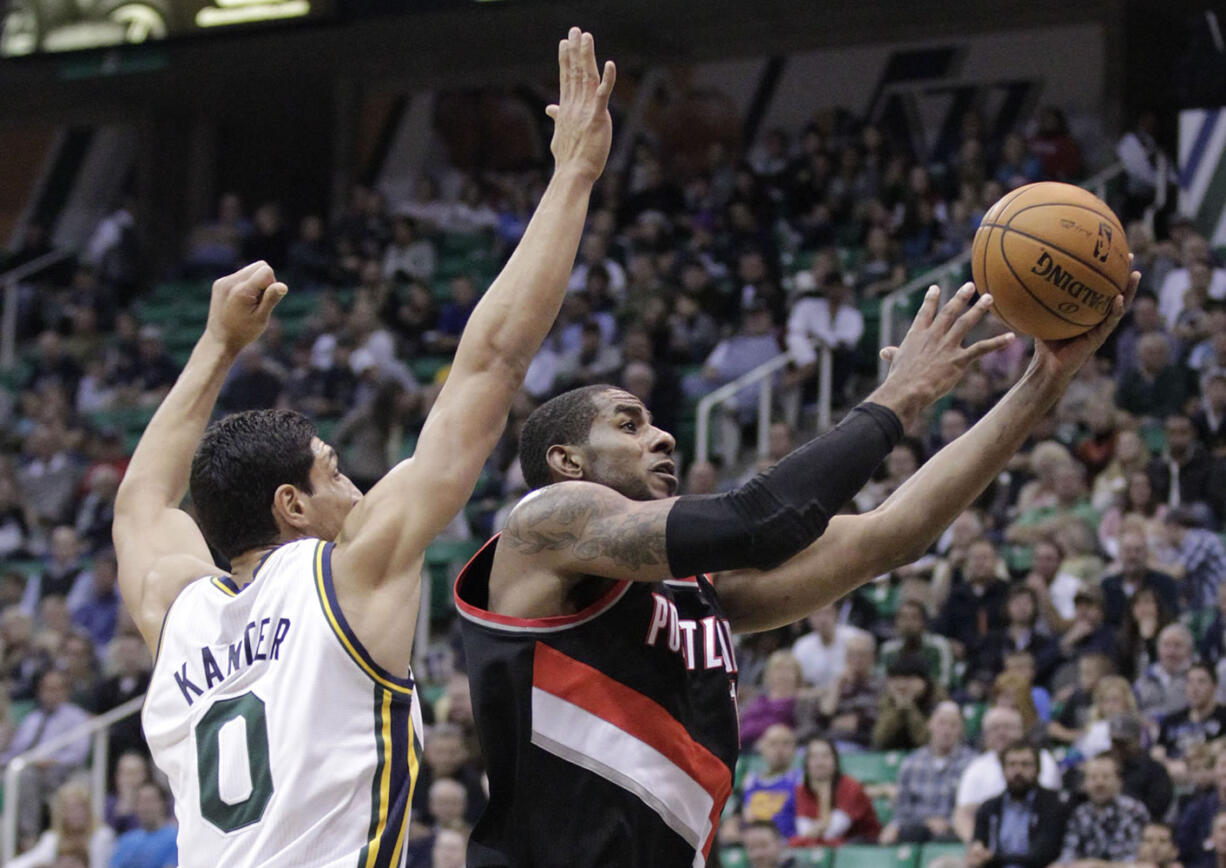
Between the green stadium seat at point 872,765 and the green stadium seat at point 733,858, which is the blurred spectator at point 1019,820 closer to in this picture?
the green stadium seat at point 872,765

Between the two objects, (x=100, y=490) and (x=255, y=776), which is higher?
(x=255, y=776)

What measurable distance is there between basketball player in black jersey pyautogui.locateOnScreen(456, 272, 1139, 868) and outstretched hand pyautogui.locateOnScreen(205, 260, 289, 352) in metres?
0.77

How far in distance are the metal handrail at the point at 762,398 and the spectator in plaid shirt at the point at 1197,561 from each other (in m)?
→ 3.50

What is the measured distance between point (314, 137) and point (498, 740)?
18.4 meters

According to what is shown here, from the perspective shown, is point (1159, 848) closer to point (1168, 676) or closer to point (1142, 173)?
point (1168, 676)

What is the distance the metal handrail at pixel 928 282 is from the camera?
518 inches

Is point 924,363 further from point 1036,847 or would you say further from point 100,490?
point 100,490

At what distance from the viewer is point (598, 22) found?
706 inches

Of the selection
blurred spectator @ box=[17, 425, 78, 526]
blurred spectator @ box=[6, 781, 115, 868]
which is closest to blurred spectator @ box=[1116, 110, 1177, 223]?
blurred spectator @ box=[6, 781, 115, 868]

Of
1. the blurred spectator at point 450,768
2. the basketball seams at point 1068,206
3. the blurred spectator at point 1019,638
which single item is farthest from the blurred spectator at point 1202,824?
the basketball seams at point 1068,206

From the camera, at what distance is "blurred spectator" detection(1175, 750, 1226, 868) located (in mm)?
8273

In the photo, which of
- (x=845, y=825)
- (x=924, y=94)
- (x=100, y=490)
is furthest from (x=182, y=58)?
(x=845, y=825)

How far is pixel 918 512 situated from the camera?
3.98 meters

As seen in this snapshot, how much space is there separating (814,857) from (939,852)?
2.05 feet
